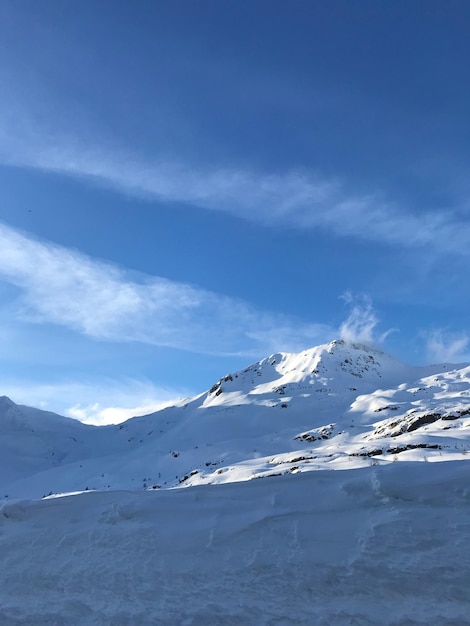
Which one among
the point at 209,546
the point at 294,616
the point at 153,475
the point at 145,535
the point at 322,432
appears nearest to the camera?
the point at 294,616

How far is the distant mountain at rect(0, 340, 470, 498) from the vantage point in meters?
24.6

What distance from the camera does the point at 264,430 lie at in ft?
125

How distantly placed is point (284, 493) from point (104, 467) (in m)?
31.7

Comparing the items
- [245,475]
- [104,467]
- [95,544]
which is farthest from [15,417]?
[95,544]

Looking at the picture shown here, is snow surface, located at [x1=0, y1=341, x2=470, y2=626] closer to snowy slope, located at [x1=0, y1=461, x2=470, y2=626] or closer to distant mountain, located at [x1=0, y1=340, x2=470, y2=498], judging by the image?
snowy slope, located at [x1=0, y1=461, x2=470, y2=626]

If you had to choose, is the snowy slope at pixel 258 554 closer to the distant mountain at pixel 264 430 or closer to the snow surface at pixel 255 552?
the snow surface at pixel 255 552

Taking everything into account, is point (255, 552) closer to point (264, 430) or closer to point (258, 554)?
point (258, 554)

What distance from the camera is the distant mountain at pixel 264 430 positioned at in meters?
24.6

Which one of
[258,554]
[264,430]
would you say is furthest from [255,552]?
[264,430]

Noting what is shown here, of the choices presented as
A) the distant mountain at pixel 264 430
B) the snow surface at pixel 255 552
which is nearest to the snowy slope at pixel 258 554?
the snow surface at pixel 255 552

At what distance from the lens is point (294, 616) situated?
4.01 meters

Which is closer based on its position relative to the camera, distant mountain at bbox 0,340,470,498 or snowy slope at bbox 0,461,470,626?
snowy slope at bbox 0,461,470,626

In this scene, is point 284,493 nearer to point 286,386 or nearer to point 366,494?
point 366,494

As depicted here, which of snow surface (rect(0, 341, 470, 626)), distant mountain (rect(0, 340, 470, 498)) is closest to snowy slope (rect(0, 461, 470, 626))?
snow surface (rect(0, 341, 470, 626))
